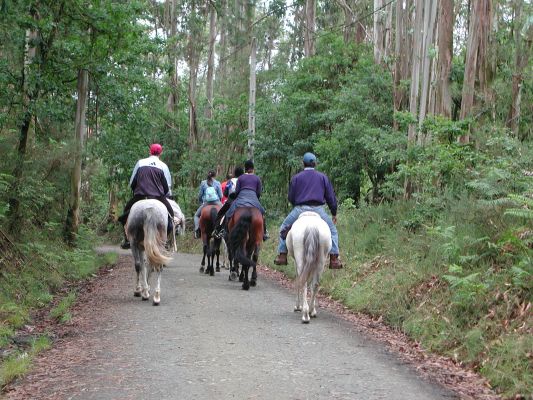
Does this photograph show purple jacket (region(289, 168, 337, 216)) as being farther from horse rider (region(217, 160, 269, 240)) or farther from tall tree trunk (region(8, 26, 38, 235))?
tall tree trunk (region(8, 26, 38, 235))

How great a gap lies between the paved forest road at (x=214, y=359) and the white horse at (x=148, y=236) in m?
0.62

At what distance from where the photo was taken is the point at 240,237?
41.7 ft

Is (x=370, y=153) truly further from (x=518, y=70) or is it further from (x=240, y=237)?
(x=240, y=237)

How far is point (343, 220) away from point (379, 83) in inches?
233

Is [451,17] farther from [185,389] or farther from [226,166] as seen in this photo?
[226,166]

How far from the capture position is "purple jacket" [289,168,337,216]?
10.1 meters

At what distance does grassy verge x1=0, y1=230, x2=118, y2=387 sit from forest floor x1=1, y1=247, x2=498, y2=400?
0.19 metres

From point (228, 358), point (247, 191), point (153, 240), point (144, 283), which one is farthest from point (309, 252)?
point (247, 191)

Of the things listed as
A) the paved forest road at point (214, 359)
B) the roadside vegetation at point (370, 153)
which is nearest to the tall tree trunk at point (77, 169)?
the roadside vegetation at point (370, 153)

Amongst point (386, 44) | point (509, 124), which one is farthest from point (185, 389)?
point (386, 44)

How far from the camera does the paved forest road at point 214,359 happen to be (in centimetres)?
587

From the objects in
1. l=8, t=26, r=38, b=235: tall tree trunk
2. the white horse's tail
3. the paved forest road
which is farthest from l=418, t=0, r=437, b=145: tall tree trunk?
l=8, t=26, r=38, b=235: tall tree trunk

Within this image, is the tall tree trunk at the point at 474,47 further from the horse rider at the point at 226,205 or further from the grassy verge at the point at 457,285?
the horse rider at the point at 226,205

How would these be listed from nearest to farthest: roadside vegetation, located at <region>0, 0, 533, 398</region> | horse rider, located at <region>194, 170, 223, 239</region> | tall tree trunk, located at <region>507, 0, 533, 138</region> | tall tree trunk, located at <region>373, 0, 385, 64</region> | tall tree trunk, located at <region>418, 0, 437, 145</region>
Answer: roadside vegetation, located at <region>0, 0, 533, 398</region> → tall tree trunk, located at <region>418, 0, 437, 145</region> → tall tree trunk, located at <region>507, 0, 533, 138</region> → horse rider, located at <region>194, 170, 223, 239</region> → tall tree trunk, located at <region>373, 0, 385, 64</region>
